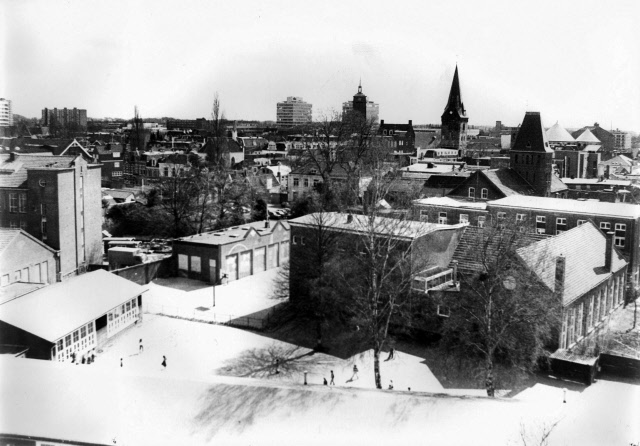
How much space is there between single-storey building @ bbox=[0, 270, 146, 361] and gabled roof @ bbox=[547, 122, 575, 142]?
90.9 m

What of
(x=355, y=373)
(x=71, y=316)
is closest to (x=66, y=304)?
(x=71, y=316)

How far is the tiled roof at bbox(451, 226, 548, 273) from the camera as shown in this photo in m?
24.6

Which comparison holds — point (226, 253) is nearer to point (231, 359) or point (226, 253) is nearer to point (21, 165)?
point (231, 359)

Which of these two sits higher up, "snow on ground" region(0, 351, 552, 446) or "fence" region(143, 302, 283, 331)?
"snow on ground" region(0, 351, 552, 446)

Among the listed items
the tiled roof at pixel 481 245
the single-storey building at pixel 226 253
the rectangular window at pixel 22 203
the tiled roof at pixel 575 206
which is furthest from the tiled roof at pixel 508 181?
the rectangular window at pixel 22 203

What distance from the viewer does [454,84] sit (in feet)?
357

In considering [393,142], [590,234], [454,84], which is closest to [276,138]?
[393,142]

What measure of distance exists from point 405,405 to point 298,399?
2.51 meters

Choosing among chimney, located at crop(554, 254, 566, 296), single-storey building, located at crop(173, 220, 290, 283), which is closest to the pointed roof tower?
single-storey building, located at crop(173, 220, 290, 283)

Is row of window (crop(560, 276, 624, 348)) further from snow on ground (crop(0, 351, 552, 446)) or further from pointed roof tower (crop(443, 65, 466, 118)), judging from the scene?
pointed roof tower (crop(443, 65, 466, 118))

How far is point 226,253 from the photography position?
39312 millimetres

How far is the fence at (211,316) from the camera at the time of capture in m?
30.5

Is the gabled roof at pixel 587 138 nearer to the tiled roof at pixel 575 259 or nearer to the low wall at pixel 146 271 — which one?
the tiled roof at pixel 575 259

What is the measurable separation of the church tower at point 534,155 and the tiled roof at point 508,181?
0.55 m
